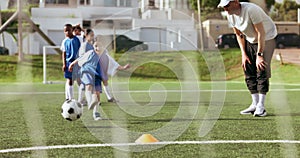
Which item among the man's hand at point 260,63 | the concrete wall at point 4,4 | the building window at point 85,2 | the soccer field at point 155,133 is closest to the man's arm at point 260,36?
the man's hand at point 260,63

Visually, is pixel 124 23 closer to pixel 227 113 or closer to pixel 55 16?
pixel 55 16

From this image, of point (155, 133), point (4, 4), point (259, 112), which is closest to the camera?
point (155, 133)

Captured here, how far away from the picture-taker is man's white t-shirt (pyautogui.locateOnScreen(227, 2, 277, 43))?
27.9 ft

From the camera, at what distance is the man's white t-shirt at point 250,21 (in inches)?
334

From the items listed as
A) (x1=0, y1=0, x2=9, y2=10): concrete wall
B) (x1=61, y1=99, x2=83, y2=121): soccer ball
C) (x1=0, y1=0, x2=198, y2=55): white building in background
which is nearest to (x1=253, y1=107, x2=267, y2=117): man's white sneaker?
(x1=61, y1=99, x2=83, y2=121): soccer ball

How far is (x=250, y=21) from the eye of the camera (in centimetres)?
862

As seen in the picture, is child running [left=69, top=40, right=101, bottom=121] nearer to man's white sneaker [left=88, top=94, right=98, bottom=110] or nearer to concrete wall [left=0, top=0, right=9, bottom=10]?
man's white sneaker [left=88, top=94, right=98, bottom=110]

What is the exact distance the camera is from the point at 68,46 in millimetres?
10773

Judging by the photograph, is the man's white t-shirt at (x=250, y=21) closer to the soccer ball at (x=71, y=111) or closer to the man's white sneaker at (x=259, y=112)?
the man's white sneaker at (x=259, y=112)

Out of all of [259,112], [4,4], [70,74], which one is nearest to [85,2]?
[4,4]

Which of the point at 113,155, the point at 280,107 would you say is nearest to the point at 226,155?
the point at 113,155

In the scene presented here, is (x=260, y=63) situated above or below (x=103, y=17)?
above

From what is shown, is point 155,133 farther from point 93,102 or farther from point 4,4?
point 4,4

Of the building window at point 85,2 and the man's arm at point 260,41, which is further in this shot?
the building window at point 85,2
